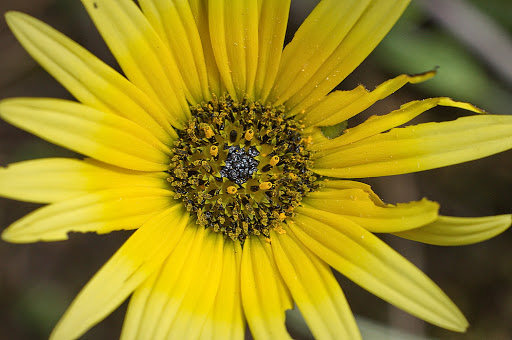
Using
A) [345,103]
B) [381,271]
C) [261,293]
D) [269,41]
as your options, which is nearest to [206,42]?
[269,41]

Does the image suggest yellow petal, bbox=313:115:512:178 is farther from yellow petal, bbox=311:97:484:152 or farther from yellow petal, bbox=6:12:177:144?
yellow petal, bbox=6:12:177:144

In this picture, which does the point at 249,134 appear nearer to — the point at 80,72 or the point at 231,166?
the point at 231,166

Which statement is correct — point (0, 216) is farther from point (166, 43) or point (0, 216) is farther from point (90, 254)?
point (166, 43)

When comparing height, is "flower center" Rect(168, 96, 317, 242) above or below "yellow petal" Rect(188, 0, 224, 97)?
below

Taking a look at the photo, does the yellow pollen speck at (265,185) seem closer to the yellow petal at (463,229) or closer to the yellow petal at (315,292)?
the yellow petal at (315,292)

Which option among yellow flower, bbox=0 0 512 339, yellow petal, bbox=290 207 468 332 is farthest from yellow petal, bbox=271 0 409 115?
yellow petal, bbox=290 207 468 332

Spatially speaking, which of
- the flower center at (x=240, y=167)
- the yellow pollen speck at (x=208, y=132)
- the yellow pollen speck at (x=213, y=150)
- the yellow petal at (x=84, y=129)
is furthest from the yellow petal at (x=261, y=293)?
the yellow petal at (x=84, y=129)
